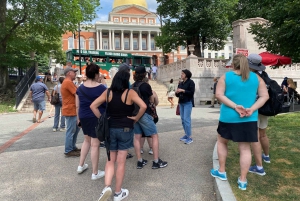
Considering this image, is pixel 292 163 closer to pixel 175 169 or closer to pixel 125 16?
pixel 175 169

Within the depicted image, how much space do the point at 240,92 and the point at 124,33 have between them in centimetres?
6813

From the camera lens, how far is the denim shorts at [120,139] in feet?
10.9

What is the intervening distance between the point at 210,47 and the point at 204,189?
26759 mm

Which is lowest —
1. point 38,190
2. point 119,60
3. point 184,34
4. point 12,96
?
point 38,190

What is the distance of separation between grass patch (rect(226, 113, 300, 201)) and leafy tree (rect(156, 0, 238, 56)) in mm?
20715

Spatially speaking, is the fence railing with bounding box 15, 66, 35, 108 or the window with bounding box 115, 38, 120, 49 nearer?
the fence railing with bounding box 15, 66, 35, 108

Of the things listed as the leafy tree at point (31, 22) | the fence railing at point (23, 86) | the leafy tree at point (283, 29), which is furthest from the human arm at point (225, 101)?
the leafy tree at point (31, 22)

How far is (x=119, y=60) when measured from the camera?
28.3 meters

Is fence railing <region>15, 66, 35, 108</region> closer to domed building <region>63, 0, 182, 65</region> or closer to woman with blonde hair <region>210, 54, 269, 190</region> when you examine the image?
woman with blonde hair <region>210, 54, 269, 190</region>

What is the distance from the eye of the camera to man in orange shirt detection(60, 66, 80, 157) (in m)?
5.21

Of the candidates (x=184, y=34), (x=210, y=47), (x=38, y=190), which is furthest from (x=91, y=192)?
(x=210, y=47)

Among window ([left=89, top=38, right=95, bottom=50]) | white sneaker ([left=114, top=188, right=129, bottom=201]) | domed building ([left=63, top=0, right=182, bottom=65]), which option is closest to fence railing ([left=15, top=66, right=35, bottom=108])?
white sneaker ([left=114, top=188, right=129, bottom=201])

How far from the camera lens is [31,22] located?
1728 cm

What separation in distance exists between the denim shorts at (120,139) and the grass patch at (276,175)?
1542 millimetres
